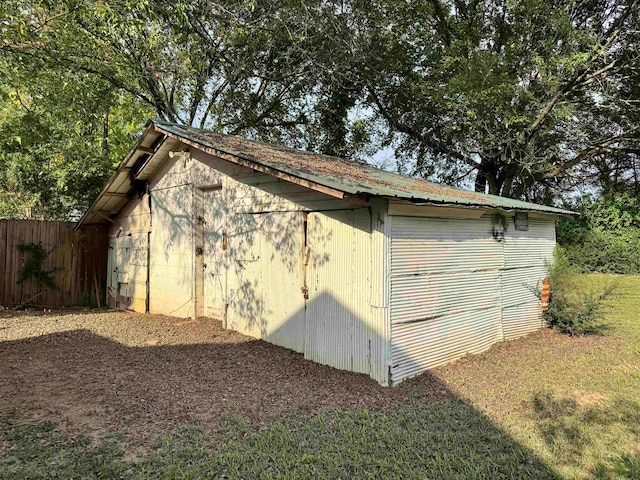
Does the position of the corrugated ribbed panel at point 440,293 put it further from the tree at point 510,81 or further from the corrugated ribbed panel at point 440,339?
the tree at point 510,81

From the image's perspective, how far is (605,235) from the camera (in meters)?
15.5

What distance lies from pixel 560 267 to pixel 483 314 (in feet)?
11.1

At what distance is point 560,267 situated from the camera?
29.2 ft

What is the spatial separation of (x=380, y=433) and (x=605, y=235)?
1556cm

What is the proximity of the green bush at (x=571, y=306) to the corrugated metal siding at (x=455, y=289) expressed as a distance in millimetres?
323

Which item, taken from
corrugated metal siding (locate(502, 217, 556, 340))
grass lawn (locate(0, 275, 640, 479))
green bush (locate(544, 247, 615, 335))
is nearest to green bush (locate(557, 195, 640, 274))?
green bush (locate(544, 247, 615, 335))

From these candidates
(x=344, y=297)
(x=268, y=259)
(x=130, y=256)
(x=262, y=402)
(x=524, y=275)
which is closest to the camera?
(x=262, y=402)

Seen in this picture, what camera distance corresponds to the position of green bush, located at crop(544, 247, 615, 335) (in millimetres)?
7582

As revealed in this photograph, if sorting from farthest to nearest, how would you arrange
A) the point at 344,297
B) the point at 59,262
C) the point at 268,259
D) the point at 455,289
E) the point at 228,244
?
the point at 59,262, the point at 228,244, the point at 268,259, the point at 455,289, the point at 344,297

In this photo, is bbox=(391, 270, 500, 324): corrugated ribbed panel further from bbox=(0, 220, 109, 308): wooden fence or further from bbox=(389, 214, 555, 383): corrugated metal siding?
bbox=(0, 220, 109, 308): wooden fence

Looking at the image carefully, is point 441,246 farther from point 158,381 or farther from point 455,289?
point 158,381

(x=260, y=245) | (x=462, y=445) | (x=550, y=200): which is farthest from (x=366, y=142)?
(x=462, y=445)

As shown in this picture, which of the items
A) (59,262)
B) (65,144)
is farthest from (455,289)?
(65,144)

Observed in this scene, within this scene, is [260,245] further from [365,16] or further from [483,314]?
[365,16]
